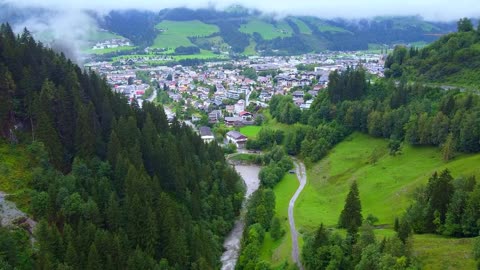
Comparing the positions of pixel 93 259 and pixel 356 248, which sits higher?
pixel 93 259

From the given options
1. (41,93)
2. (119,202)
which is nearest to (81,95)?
(41,93)

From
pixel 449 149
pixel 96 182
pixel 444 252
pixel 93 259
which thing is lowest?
pixel 444 252

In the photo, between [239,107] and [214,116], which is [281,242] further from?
[239,107]

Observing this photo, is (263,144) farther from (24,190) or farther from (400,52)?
(24,190)

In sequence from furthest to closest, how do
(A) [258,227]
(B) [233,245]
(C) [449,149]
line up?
1. (C) [449,149]
2. (B) [233,245]
3. (A) [258,227]

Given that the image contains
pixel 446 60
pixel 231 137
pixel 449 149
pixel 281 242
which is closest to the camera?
pixel 281 242

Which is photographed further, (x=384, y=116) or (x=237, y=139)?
(x=237, y=139)

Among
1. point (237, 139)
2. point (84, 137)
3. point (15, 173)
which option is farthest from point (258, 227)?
point (237, 139)
